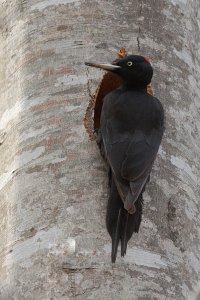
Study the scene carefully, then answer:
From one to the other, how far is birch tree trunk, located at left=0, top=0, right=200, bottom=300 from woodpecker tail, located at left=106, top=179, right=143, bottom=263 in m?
0.04

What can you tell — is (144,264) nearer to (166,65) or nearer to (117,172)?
(117,172)

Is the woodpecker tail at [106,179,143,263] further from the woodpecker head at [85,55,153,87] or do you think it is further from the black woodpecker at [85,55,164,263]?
the woodpecker head at [85,55,153,87]

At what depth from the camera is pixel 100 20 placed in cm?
600

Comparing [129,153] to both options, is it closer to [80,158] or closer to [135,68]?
[80,158]

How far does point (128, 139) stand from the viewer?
548 cm

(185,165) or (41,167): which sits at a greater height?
(41,167)

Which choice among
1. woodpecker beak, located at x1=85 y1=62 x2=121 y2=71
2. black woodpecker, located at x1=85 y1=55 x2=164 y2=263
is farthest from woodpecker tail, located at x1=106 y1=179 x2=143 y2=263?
woodpecker beak, located at x1=85 y1=62 x2=121 y2=71

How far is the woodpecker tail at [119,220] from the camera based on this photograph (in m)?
5.09

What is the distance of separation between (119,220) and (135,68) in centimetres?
97

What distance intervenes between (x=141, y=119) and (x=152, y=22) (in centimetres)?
70

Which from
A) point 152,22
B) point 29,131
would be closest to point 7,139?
point 29,131

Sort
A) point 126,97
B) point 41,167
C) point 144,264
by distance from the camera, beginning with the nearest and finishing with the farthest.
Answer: point 144,264 → point 41,167 → point 126,97

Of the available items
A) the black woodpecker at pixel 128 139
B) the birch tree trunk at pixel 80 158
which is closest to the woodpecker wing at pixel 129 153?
the black woodpecker at pixel 128 139

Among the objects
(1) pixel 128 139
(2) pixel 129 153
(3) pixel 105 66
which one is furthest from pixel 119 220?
(3) pixel 105 66
